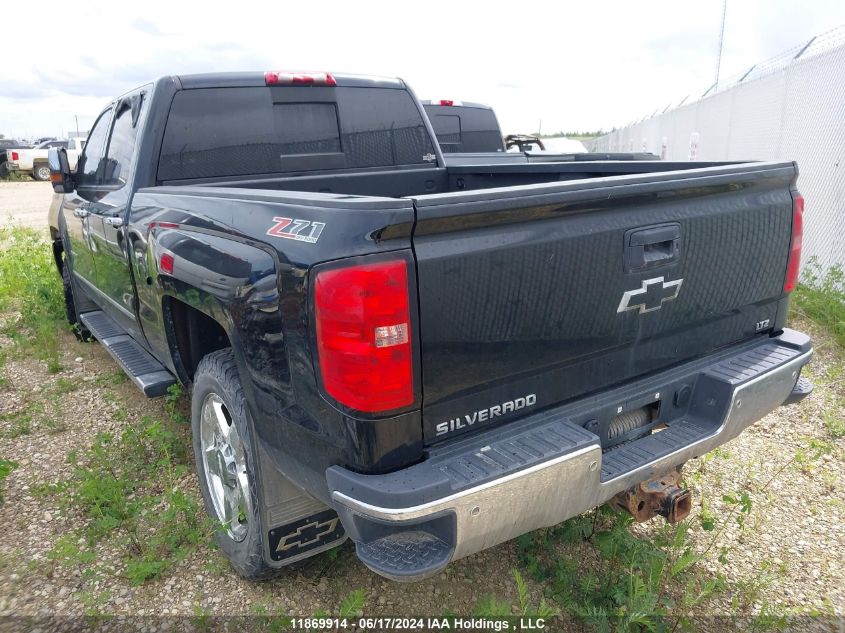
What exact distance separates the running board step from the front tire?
52 cm

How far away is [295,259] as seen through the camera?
1.98 m

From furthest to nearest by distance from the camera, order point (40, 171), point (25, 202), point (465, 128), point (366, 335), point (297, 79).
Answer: point (40, 171), point (25, 202), point (465, 128), point (297, 79), point (366, 335)

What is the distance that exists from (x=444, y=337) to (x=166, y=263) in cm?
156

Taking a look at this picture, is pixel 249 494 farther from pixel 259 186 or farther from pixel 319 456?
pixel 259 186

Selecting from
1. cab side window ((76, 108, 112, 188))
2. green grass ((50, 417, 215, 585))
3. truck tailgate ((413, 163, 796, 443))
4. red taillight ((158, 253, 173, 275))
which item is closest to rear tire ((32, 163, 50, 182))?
cab side window ((76, 108, 112, 188))

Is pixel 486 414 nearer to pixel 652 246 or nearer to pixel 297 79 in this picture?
pixel 652 246

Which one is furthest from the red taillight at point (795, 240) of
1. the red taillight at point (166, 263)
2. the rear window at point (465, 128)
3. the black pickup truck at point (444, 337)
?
the rear window at point (465, 128)

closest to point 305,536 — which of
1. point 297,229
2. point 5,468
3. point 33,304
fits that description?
point 297,229

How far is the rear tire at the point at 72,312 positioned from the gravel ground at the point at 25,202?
7.75 meters

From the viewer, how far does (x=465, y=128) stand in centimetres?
904

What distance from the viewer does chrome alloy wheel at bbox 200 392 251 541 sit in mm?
2664

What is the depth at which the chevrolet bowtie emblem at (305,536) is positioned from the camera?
250 centimetres

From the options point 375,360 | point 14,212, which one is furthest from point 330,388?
point 14,212

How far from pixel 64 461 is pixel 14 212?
17.0 metres
